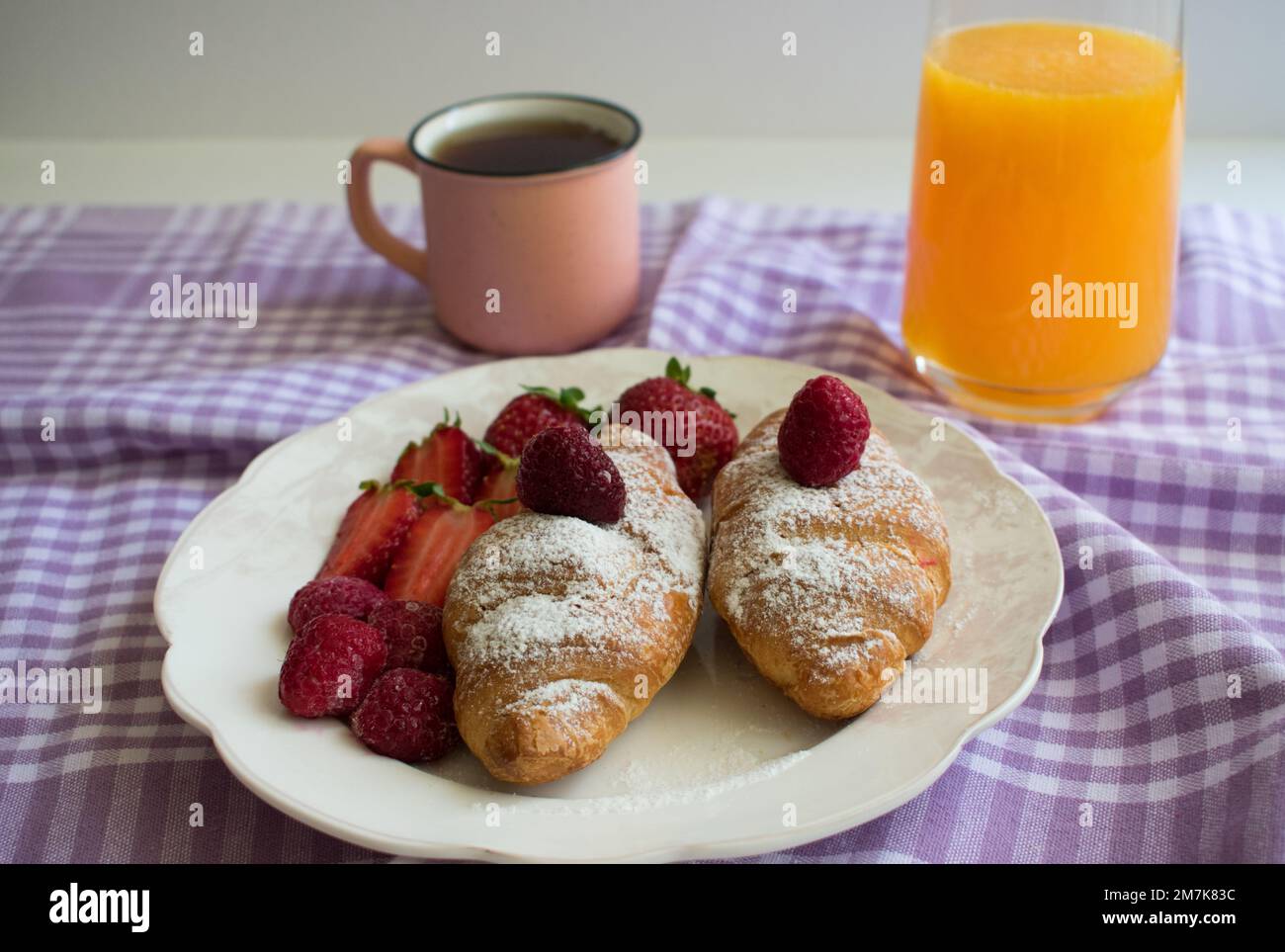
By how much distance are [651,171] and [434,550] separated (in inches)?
62.0

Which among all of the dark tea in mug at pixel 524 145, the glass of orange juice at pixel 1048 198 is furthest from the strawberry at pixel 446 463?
the glass of orange juice at pixel 1048 198

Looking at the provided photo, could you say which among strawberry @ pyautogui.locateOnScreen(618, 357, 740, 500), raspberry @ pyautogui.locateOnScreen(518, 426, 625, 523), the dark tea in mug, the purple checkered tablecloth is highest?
the dark tea in mug

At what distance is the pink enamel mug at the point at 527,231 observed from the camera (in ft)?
6.34

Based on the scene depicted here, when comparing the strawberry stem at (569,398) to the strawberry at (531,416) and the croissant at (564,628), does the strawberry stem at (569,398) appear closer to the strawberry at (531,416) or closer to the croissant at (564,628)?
the strawberry at (531,416)

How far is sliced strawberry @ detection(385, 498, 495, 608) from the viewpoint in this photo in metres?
1.40

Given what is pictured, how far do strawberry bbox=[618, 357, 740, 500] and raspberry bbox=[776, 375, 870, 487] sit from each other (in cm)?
21

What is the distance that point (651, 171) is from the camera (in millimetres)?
2805

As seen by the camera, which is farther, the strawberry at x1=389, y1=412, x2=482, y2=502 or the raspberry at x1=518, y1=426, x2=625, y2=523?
the strawberry at x1=389, y1=412, x2=482, y2=502

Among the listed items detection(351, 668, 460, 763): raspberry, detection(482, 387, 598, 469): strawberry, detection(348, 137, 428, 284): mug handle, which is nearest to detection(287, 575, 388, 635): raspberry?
detection(351, 668, 460, 763): raspberry

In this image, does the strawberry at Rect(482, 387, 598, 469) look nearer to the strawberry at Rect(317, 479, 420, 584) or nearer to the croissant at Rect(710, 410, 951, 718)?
the strawberry at Rect(317, 479, 420, 584)

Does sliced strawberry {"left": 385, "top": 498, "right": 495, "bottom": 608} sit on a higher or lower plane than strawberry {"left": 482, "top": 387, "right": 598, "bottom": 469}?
lower

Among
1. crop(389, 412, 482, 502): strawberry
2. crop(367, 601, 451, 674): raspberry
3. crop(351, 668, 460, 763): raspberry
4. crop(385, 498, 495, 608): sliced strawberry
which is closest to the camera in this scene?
crop(351, 668, 460, 763): raspberry

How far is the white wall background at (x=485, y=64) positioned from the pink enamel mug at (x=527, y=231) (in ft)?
2.56

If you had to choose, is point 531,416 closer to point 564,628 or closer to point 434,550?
point 434,550
